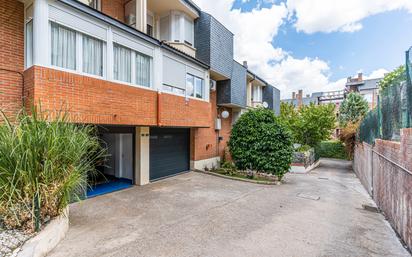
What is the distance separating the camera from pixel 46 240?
3910 millimetres

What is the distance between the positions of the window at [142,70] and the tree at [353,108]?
2834cm

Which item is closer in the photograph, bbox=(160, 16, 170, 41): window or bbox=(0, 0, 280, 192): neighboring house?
bbox=(0, 0, 280, 192): neighboring house

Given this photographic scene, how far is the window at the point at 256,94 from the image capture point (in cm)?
2178

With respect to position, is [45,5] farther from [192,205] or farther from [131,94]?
[192,205]

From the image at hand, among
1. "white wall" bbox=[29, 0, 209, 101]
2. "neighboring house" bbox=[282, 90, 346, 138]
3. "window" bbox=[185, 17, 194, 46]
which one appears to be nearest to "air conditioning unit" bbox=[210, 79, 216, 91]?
"window" bbox=[185, 17, 194, 46]

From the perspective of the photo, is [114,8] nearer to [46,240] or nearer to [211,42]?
[211,42]

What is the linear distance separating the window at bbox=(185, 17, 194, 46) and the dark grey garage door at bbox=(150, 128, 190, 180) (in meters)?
5.53

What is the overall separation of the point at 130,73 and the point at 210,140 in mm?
8492

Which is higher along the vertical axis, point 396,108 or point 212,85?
point 212,85

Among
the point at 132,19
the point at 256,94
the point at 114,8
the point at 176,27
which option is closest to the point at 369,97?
the point at 256,94

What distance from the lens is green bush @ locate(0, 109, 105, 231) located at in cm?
388

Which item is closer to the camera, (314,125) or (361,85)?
(314,125)

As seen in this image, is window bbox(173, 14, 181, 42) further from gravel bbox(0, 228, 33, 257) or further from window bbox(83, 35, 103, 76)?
gravel bbox(0, 228, 33, 257)

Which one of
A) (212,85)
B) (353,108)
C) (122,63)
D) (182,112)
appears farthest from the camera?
(353,108)
